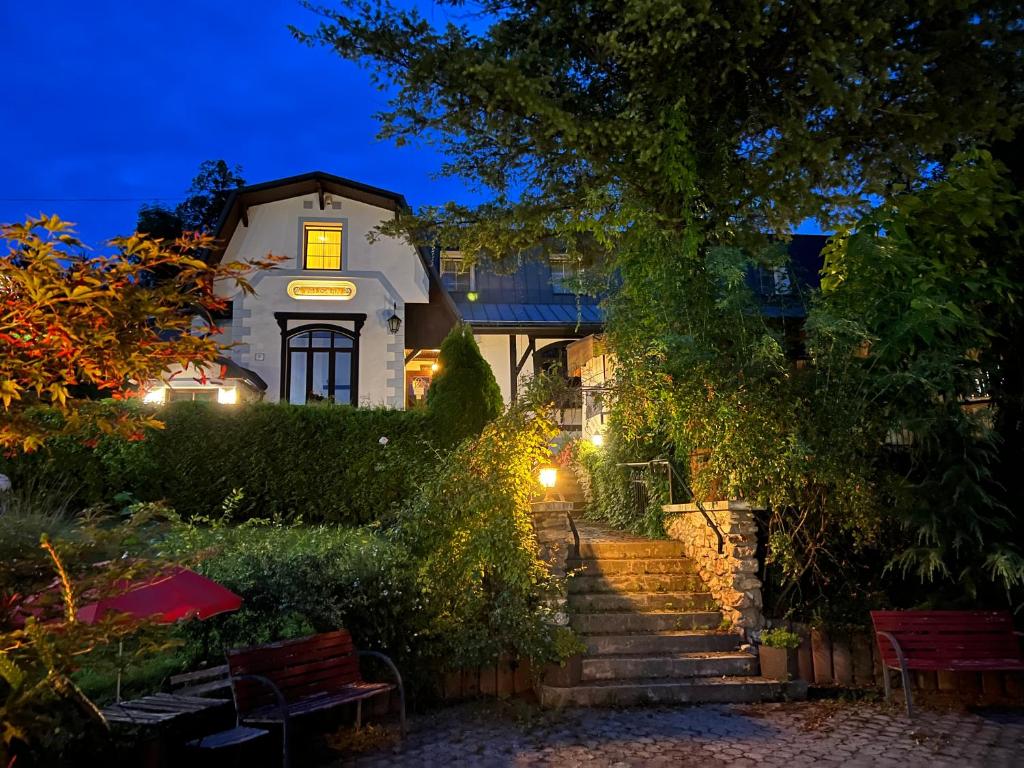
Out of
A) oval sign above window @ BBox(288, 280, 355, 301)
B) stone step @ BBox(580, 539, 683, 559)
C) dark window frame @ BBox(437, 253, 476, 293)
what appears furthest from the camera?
dark window frame @ BBox(437, 253, 476, 293)

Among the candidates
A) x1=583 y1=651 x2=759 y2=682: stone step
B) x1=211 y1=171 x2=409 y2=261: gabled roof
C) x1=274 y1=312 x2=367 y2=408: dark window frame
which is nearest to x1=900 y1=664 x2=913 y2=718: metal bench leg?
x1=583 y1=651 x2=759 y2=682: stone step

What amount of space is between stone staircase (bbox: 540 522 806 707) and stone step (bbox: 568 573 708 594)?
0.4 inches

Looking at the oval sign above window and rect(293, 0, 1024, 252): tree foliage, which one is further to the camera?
the oval sign above window

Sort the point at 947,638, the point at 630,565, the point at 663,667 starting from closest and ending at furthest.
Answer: the point at 947,638
the point at 663,667
the point at 630,565

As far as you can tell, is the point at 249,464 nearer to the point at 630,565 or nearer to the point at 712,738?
the point at 630,565

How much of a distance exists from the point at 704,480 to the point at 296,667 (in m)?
4.51

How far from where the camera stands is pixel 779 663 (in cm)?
674

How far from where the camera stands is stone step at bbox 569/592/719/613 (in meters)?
7.58

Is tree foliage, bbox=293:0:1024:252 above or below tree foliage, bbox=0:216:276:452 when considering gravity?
above

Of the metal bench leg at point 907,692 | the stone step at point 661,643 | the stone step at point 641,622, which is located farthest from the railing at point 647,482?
the metal bench leg at point 907,692

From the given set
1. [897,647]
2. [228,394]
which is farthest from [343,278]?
[897,647]

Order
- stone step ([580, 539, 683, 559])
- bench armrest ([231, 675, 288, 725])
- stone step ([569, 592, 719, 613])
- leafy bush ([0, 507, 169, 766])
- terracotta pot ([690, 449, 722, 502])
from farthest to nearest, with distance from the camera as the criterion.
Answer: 1. stone step ([580, 539, 683, 559])
2. terracotta pot ([690, 449, 722, 502])
3. stone step ([569, 592, 719, 613])
4. bench armrest ([231, 675, 288, 725])
5. leafy bush ([0, 507, 169, 766])

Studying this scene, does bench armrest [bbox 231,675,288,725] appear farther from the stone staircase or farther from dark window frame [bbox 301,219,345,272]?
dark window frame [bbox 301,219,345,272]

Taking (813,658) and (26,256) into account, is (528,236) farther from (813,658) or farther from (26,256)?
(26,256)
